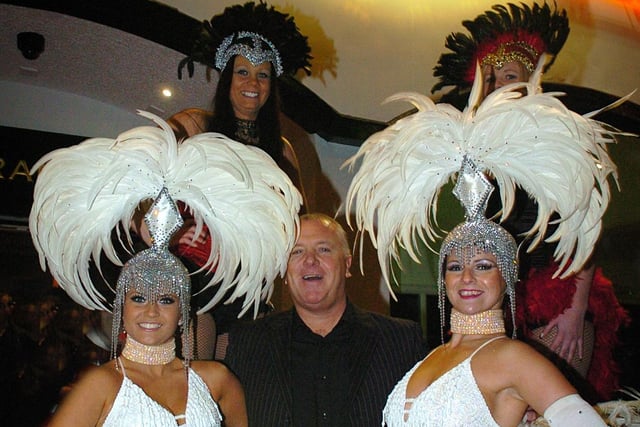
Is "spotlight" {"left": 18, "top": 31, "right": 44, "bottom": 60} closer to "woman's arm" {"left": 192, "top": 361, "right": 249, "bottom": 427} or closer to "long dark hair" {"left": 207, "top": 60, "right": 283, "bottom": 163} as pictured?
"long dark hair" {"left": 207, "top": 60, "right": 283, "bottom": 163}

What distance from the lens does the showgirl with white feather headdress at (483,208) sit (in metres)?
2.49

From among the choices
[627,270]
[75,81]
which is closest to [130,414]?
[75,81]

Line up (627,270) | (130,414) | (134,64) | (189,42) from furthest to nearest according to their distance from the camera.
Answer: (627,270)
(134,64)
(189,42)
(130,414)

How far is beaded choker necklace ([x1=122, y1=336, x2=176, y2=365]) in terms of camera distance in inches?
106

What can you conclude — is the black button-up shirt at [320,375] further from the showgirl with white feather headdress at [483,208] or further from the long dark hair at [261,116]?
the long dark hair at [261,116]

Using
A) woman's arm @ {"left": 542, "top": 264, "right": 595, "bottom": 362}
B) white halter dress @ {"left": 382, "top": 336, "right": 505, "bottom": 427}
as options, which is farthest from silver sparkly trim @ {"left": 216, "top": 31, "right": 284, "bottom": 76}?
white halter dress @ {"left": 382, "top": 336, "right": 505, "bottom": 427}

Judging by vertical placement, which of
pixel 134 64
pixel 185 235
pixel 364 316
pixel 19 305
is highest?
pixel 134 64

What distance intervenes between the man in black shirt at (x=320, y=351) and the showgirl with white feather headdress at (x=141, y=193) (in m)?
0.34

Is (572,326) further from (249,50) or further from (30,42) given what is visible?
(30,42)

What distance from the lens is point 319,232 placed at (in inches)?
128

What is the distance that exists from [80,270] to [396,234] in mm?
1124

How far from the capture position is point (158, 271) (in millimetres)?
2699

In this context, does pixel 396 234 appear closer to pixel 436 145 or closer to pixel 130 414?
pixel 436 145

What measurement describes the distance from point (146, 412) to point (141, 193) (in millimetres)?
731
